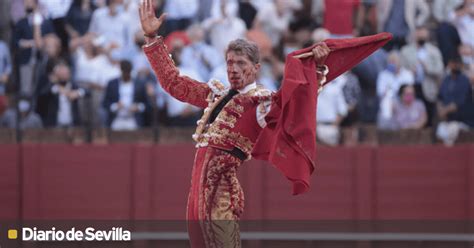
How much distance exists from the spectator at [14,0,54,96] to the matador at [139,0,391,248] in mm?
4147

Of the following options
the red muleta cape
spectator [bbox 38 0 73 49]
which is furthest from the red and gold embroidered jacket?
spectator [bbox 38 0 73 49]

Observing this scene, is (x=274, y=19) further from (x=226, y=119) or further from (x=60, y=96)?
(x=226, y=119)

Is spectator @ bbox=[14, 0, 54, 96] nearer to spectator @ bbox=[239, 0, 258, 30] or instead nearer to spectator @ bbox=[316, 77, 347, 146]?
spectator @ bbox=[239, 0, 258, 30]

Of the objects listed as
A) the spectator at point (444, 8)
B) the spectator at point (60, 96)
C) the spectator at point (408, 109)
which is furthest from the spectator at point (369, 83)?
the spectator at point (60, 96)

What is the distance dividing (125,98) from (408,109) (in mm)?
2143

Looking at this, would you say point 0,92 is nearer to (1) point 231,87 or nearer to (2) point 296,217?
(2) point 296,217

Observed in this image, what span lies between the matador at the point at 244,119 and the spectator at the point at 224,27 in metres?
4.08

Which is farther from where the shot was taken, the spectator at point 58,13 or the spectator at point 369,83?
the spectator at point 58,13

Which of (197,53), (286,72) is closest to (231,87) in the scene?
(286,72)

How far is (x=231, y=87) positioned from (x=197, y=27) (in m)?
4.20

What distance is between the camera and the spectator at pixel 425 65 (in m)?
9.24

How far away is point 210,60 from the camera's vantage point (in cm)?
923

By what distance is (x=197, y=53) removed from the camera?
9227mm

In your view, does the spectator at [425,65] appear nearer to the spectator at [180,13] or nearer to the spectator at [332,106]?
the spectator at [332,106]
